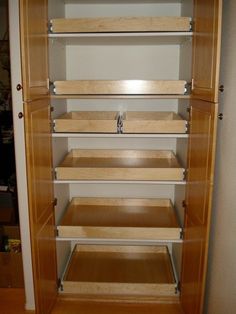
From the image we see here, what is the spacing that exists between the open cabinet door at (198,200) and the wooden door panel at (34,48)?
798mm

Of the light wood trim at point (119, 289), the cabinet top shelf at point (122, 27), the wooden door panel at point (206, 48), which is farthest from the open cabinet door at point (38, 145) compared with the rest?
the wooden door panel at point (206, 48)

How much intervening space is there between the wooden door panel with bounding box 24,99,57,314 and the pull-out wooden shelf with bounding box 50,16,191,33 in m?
0.42

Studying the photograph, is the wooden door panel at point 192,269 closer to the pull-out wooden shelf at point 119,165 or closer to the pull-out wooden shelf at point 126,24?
the pull-out wooden shelf at point 119,165

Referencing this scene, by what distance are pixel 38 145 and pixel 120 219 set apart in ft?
2.73

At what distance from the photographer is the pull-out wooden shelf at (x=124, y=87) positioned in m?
1.62

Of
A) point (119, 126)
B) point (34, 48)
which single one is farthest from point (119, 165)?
point (34, 48)

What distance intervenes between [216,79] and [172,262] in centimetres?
144

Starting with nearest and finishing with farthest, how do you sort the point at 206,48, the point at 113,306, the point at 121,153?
the point at 206,48, the point at 113,306, the point at 121,153

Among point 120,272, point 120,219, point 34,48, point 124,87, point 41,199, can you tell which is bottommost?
point 120,272

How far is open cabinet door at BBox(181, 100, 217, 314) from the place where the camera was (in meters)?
1.35

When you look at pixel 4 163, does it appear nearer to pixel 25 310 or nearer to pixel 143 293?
pixel 25 310

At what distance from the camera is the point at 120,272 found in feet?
6.84

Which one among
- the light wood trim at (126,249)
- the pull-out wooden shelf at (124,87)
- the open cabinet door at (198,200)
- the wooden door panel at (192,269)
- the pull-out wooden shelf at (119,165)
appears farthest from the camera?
the light wood trim at (126,249)

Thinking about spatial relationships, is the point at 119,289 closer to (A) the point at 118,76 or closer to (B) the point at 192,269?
(B) the point at 192,269
